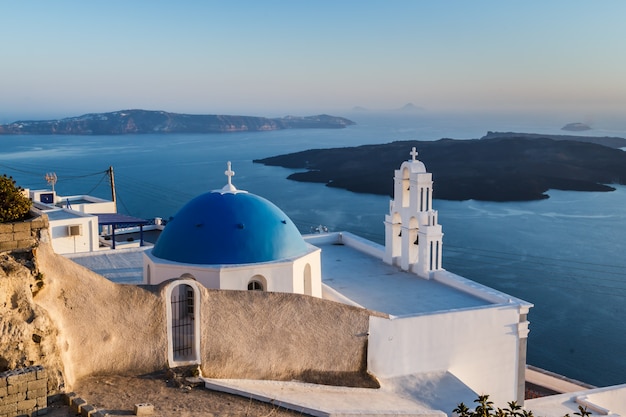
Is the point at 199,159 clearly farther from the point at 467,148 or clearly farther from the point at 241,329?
the point at 241,329

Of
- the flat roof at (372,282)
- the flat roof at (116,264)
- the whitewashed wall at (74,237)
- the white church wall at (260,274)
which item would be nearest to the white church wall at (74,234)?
the whitewashed wall at (74,237)

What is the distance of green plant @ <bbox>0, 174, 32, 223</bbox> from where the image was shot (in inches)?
349

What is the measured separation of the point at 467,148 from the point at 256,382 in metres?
81.1

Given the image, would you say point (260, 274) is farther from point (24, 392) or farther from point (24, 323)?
point (24, 392)

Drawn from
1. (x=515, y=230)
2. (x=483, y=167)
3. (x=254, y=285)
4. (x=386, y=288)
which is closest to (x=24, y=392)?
(x=254, y=285)

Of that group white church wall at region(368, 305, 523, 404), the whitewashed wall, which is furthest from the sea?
the whitewashed wall

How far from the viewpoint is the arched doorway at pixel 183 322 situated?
401 inches

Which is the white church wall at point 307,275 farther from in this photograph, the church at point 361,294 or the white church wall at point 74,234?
the white church wall at point 74,234

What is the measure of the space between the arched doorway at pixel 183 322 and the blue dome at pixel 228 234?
1.09 m

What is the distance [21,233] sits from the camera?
29.1 feet

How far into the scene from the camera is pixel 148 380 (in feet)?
31.9

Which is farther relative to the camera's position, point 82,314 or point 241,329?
point 241,329

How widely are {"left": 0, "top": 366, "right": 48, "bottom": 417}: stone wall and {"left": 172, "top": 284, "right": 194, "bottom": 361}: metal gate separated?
95.8 inches

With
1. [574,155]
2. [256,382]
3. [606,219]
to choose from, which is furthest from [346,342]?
[574,155]
